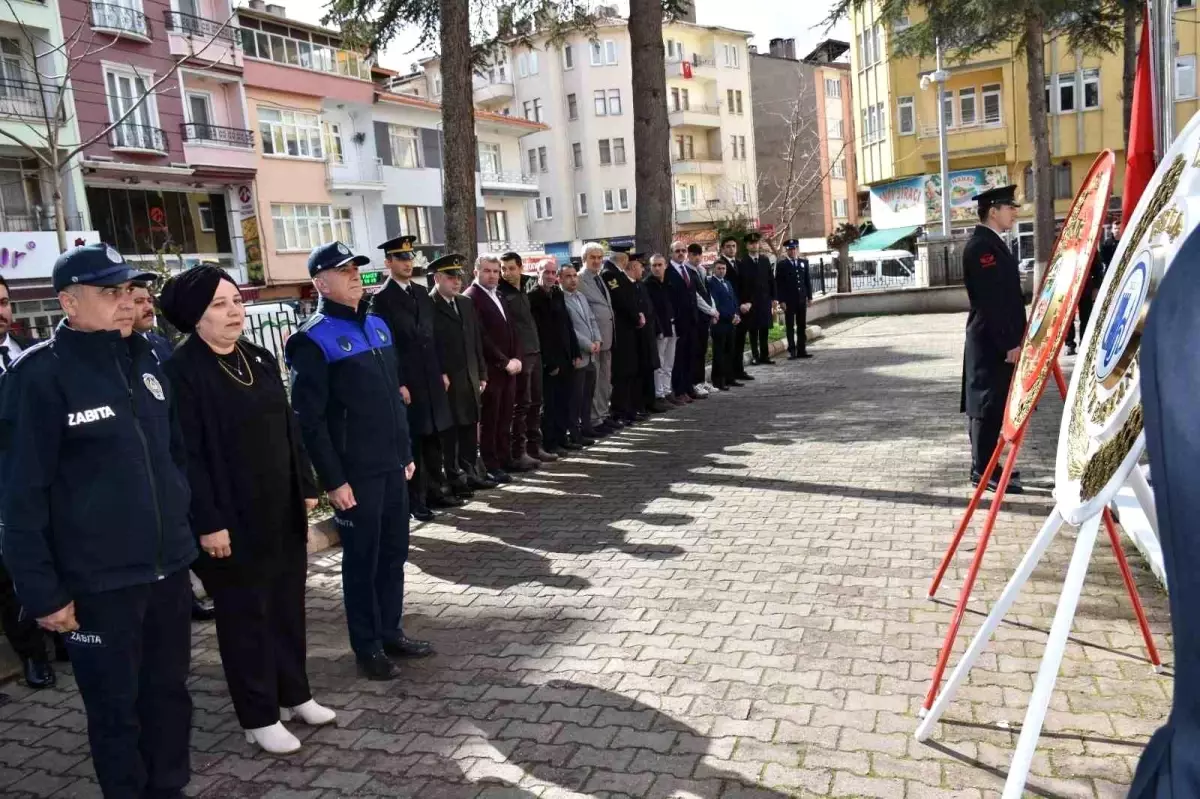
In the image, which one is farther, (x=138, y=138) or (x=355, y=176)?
(x=355, y=176)

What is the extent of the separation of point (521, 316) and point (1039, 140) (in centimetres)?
1801

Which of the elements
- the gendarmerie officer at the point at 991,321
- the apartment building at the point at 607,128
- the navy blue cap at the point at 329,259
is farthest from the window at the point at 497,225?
the navy blue cap at the point at 329,259

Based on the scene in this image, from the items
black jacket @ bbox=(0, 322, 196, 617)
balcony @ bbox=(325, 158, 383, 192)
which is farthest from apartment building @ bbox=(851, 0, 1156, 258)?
black jacket @ bbox=(0, 322, 196, 617)

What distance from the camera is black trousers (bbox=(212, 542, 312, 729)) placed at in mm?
3889

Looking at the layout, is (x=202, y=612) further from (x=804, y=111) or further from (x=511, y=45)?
(x=804, y=111)

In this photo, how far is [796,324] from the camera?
703 inches

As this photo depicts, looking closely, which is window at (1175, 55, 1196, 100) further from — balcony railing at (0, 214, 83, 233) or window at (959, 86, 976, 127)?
balcony railing at (0, 214, 83, 233)

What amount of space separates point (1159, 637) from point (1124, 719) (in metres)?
0.89

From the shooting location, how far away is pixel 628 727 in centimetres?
388

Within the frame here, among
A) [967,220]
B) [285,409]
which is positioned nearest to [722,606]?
[285,409]

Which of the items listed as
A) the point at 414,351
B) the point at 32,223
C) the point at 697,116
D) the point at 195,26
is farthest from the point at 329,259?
the point at 697,116

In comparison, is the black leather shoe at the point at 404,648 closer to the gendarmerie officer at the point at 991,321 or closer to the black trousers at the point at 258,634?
the black trousers at the point at 258,634

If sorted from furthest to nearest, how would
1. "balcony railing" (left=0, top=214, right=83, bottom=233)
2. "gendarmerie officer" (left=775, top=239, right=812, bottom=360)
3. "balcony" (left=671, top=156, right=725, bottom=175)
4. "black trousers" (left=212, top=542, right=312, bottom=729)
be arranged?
1. "balcony" (left=671, top=156, right=725, bottom=175)
2. "balcony railing" (left=0, top=214, right=83, bottom=233)
3. "gendarmerie officer" (left=775, top=239, right=812, bottom=360)
4. "black trousers" (left=212, top=542, right=312, bottom=729)

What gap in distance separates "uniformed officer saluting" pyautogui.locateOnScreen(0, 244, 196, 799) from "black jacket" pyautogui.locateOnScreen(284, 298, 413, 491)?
1024 millimetres
